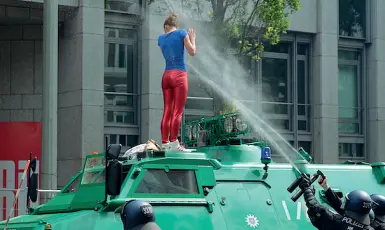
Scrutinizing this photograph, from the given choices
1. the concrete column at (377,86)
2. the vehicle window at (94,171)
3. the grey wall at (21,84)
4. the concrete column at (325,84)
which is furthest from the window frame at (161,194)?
the concrete column at (377,86)

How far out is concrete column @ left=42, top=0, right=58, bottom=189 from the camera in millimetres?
12281

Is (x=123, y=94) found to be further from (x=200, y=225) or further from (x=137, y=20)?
(x=200, y=225)

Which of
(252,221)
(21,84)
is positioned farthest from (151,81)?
(252,221)

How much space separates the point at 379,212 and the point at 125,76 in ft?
43.9

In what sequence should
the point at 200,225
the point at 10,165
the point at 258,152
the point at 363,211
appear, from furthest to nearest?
the point at 10,165 < the point at 258,152 < the point at 200,225 < the point at 363,211

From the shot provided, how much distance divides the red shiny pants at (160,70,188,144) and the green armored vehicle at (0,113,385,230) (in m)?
0.59

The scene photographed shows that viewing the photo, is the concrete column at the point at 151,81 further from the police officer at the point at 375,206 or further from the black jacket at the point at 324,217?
the black jacket at the point at 324,217

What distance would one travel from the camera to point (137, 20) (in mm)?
20969

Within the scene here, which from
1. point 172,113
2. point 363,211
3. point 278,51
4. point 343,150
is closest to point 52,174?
point 172,113

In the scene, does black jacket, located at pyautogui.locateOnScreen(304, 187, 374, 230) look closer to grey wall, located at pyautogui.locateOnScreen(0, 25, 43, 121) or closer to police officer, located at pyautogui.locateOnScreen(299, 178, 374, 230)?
police officer, located at pyautogui.locateOnScreen(299, 178, 374, 230)

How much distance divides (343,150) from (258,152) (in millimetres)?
14666

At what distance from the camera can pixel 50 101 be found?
40.7ft

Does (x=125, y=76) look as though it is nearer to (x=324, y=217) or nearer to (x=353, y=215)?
(x=324, y=217)

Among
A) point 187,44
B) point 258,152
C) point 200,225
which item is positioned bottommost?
point 200,225
